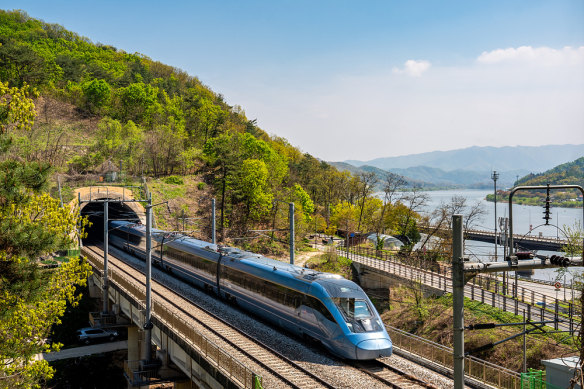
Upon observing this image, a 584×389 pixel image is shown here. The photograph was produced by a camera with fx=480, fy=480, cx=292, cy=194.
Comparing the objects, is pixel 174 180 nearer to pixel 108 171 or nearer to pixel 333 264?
pixel 108 171

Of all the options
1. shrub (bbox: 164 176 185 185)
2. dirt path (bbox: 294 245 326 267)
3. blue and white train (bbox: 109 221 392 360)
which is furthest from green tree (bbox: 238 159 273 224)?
blue and white train (bbox: 109 221 392 360)

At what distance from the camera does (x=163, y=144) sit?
67750mm

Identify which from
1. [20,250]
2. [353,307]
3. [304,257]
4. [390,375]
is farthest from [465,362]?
[304,257]

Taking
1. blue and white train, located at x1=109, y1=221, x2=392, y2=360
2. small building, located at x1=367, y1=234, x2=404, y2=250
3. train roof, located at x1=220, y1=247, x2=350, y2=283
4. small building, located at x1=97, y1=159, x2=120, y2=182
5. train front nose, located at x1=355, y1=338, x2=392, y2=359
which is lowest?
small building, located at x1=367, y1=234, x2=404, y2=250

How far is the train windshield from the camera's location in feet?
55.4

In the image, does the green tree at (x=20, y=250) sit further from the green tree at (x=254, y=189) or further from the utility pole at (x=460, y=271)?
the green tree at (x=254, y=189)

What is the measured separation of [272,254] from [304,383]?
3754 centimetres

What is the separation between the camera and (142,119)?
8669 cm

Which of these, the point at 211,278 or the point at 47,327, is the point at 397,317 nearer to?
the point at 211,278

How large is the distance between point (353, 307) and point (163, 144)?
55.5m

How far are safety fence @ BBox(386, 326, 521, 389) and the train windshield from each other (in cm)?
235

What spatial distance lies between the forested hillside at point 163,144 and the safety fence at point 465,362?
35.6m

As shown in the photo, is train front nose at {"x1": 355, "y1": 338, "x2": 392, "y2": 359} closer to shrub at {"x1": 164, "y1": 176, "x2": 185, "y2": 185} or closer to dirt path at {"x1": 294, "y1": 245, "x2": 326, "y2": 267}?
dirt path at {"x1": 294, "y1": 245, "x2": 326, "y2": 267}

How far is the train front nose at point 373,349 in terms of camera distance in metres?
16.2
